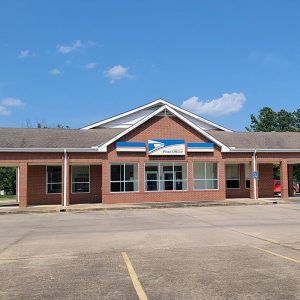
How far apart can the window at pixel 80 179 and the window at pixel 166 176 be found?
4503 mm

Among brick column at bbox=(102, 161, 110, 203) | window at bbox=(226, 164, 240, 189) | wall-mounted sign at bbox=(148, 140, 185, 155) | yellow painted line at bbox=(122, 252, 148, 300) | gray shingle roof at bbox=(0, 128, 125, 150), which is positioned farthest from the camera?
window at bbox=(226, 164, 240, 189)

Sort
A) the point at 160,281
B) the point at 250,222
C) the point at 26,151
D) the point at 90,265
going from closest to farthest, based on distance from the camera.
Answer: the point at 160,281, the point at 90,265, the point at 250,222, the point at 26,151

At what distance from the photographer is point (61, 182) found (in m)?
30.2

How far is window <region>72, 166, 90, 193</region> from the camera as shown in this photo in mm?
31000

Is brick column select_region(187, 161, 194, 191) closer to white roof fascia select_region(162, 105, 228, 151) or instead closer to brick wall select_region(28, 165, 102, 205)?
white roof fascia select_region(162, 105, 228, 151)

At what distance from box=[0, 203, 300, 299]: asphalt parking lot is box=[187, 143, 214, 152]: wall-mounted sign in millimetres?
14025

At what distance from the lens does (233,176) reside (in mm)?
34656

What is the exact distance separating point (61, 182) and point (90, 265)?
21.9 meters

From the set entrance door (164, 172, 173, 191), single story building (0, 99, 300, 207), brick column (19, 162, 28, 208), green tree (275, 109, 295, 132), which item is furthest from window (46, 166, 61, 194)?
green tree (275, 109, 295, 132)

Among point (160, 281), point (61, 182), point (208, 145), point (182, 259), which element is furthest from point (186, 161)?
point (160, 281)

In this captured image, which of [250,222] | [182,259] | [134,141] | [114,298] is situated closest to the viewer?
[114,298]

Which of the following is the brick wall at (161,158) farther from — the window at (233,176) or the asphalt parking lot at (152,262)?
the asphalt parking lot at (152,262)

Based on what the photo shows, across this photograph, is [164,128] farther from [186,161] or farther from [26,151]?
[26,151]

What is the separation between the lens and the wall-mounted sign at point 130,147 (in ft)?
95.6
